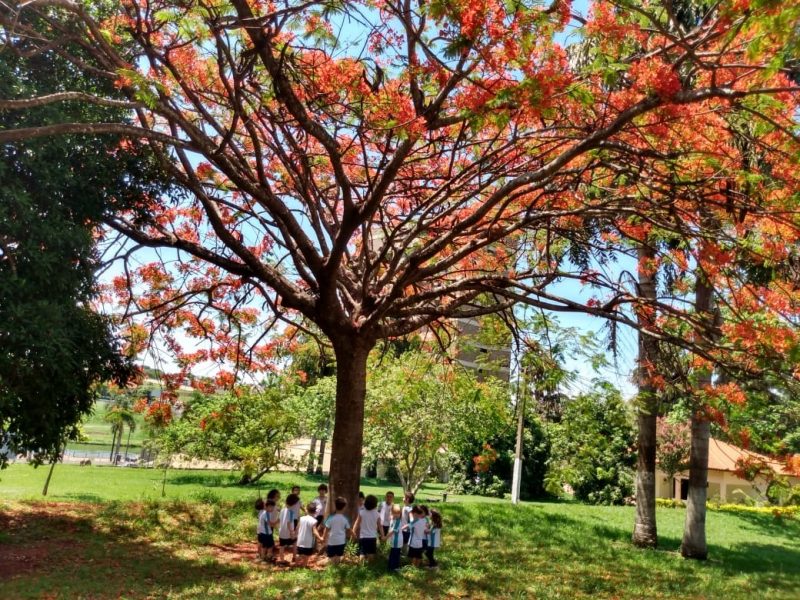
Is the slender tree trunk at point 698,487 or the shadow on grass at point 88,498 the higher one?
the slender tree trunk at point 698,487

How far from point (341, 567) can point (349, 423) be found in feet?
6.58

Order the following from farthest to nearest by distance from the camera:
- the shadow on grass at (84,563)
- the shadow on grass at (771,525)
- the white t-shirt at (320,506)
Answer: the shadow on grass at (771,525), the white t-shirt at (320,506), the shadow on grass at (84,563)

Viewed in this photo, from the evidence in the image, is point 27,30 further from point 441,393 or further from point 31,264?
point 441,393

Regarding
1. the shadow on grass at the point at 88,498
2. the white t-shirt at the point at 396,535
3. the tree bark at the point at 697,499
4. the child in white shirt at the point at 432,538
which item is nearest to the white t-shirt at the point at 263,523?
the white t-shirt at the point at 396,535

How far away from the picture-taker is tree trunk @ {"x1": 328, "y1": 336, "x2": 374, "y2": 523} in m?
9.25

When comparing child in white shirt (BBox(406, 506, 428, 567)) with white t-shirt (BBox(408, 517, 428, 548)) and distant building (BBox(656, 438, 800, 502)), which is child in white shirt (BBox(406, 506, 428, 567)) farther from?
distant building (BBox(656, 438, 800, 502))

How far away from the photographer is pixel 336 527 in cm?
846

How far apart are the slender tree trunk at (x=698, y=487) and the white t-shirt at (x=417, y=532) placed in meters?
6.02

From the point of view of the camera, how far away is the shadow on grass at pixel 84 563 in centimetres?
689

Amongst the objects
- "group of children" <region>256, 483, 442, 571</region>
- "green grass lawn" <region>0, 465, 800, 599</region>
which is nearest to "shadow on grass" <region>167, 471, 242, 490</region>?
"green grass lawn" <region>0, 465, 800, 599</region>

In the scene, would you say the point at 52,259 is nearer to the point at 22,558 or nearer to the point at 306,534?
the point at 22,558

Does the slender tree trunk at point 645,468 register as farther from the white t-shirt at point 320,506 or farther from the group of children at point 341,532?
the white t-shirt at point 320,506

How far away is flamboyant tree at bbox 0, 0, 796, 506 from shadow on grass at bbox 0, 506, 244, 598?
8.05ft

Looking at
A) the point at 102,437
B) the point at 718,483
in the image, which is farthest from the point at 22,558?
the point at 102,437
